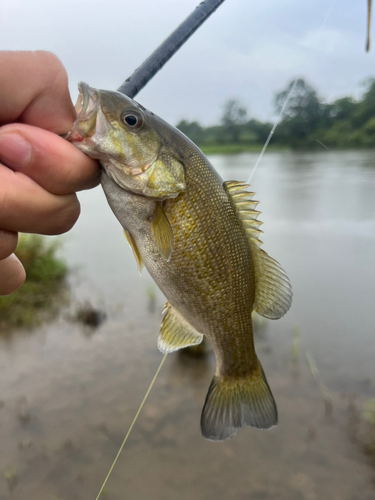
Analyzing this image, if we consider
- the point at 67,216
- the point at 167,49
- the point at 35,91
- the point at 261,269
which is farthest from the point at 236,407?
the point at 167,49

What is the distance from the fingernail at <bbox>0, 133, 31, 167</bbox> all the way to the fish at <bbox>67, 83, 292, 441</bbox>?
14 cm

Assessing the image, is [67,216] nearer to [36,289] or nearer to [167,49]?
[167,49]

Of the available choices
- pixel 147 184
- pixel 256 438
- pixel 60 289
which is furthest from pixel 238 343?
pixel 60 289

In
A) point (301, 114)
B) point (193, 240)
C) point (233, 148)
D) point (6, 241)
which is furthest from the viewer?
point (233, 148)

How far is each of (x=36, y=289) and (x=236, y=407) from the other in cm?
534

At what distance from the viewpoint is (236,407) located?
52.2 inches

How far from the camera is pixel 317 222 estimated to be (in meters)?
8.56

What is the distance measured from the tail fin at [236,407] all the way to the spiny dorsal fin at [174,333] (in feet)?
0.75

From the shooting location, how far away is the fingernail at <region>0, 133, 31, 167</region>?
0.73 metres

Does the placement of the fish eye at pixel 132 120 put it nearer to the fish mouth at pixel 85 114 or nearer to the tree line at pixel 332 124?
the fish mouth at pixel 85 114

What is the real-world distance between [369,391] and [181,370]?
6.89ft

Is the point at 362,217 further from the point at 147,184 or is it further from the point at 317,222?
the point at 147,184

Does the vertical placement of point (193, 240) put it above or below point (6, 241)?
below

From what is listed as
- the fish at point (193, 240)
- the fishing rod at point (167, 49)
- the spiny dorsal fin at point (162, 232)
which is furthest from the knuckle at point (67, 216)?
the fishing rod at point (167, 49)
